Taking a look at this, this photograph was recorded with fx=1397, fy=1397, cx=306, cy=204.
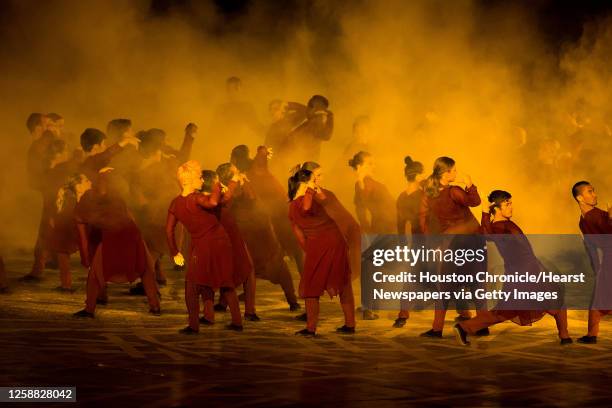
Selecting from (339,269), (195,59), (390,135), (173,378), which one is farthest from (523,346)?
(195,59)

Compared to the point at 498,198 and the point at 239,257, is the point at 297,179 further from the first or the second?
the point at 498,198

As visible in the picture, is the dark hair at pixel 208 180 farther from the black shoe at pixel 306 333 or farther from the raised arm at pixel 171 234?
the black shoe at pixel 306 333

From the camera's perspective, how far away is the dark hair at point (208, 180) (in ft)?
38.4

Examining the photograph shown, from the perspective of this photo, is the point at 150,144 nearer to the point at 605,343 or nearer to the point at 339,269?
the point at 339,269

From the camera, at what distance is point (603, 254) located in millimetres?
11305

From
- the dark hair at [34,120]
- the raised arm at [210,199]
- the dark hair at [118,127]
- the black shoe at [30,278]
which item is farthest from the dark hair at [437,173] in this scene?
the dark hair at [34,120]

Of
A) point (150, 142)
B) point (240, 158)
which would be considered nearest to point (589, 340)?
point (240, 158)

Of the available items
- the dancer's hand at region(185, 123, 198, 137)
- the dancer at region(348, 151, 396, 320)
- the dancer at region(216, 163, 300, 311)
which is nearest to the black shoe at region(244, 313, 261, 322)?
the dancer at region(216, 163, 300, 311)

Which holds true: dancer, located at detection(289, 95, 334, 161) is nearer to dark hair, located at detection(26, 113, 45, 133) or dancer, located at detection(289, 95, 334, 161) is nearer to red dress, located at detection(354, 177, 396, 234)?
dark hair, located at detection(26, 113, 45, 133)

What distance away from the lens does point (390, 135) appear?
1922cm

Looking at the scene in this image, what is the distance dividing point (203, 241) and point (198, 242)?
51 millimetres

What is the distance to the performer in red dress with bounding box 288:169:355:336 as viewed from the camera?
11.6m

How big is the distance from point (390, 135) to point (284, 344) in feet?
27.5

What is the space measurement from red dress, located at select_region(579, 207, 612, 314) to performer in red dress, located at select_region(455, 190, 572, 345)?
1.13 ft
